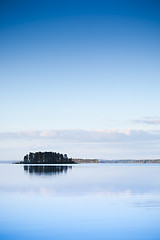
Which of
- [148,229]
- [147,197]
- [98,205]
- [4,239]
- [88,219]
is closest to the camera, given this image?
[4,239]

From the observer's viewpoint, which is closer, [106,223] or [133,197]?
[106,223]

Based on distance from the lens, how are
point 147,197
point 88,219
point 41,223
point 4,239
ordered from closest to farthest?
1. point 4,239
2. point 41,223
3. point 88,219
4. point 147,197

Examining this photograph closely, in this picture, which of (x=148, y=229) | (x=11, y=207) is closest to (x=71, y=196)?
(x=11, y=207)

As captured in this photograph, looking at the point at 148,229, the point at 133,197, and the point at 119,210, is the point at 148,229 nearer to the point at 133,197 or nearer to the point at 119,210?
the point at 119,210

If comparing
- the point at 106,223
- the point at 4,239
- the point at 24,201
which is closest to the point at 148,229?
the point at 106,223

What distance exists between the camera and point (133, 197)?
2522 centimetres

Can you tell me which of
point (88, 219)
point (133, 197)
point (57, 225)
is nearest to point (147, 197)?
point (133, 197)

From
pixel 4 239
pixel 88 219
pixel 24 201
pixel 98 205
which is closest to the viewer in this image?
pixel 4 239

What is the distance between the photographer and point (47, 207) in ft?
66.6

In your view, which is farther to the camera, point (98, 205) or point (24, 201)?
point (24, 201)

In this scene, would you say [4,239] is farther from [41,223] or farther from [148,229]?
[148,229]

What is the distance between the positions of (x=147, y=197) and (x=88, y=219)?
9.31 m

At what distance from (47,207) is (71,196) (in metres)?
5.78

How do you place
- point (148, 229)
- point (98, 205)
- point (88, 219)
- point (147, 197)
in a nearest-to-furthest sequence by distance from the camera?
point (148, 229), point (88, 219), point (98, 205), point (147, 197)
